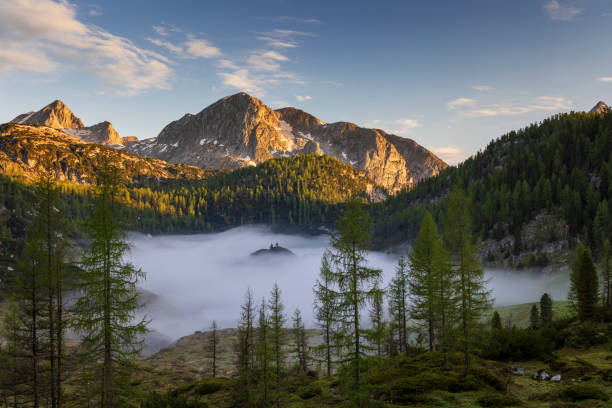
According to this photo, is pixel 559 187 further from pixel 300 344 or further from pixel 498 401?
pixel 498 401

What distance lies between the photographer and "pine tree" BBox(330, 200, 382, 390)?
22.3 metres

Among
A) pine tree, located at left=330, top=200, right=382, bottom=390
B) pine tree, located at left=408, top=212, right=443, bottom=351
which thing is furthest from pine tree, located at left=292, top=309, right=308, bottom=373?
pine tree, located at left=330, top=200, right=382, bottom=390

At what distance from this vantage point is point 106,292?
22.1 meters

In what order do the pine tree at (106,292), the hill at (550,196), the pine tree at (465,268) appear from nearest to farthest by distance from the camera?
the pine tree at (106,292), the pine tree at (465,268), the hill at (550,196)

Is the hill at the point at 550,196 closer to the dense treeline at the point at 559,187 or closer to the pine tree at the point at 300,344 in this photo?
the dense treeline at the point at 559,187

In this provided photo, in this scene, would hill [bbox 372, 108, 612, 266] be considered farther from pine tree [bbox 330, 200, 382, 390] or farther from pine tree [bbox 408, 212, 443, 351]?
pine tree [bbox 330, 200, 382, 390]

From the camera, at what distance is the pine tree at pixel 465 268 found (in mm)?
27094

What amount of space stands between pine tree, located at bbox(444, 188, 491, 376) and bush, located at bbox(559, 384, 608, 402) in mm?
6219

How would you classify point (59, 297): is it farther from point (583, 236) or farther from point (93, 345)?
point (583, 236)

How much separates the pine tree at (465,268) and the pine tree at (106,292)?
75.6 ft

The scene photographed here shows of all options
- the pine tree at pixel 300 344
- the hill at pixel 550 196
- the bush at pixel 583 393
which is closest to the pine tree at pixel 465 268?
the bush at pixel 583 393

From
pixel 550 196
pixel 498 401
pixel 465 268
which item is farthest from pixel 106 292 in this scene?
pixel 550 196

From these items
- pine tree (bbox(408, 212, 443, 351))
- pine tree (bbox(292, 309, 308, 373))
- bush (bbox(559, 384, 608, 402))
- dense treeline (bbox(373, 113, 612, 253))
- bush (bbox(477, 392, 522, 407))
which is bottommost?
pine tree (bbox(292, 309, 308, 373))

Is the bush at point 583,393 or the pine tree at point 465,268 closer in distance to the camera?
the bush at point 583,393
